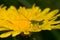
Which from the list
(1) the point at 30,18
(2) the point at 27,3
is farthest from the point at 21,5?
(1) the point at 30,18

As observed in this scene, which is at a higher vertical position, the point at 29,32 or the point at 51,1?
the point at 51,1

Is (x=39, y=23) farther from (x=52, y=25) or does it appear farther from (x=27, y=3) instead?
(x=27, y=3)

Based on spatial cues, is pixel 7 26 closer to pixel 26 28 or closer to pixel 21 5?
pixel 26 28

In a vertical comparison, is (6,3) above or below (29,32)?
above

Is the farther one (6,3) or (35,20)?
(6,3)

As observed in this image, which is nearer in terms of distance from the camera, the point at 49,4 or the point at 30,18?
the point at 30,18
